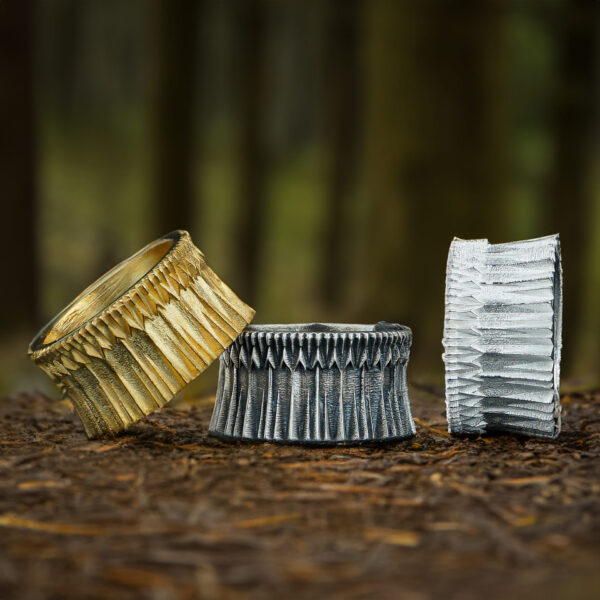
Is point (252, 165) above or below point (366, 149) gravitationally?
above

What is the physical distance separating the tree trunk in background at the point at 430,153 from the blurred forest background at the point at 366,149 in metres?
0.01

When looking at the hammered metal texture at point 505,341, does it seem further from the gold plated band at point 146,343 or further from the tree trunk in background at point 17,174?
the tree trunk in background at point 17,174

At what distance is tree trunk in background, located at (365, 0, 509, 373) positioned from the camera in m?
6.24

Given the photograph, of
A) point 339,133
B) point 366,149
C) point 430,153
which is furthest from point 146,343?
point 339,133

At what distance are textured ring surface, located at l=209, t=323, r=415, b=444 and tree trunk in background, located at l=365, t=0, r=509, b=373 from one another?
9.22ft

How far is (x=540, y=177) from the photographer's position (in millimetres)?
11859

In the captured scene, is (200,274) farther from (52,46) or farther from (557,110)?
(52,46)

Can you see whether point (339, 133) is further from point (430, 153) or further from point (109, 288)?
point (109, 288)

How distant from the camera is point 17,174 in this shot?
8.02m

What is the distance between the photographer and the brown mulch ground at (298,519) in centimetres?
186

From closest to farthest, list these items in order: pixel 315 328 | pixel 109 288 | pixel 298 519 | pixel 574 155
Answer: pixel 298 519 < pixel 315 328 < pixel 109 288 < pixel 574 155

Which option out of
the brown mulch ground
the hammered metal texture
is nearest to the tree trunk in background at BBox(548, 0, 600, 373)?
the hammered metal texture

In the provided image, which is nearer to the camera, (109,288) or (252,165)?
(109,288)

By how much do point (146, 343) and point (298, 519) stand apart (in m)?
1.30
